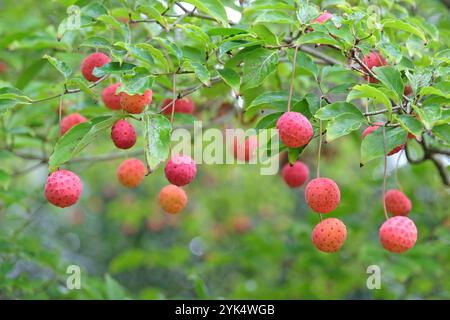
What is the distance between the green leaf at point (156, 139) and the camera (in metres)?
1.57

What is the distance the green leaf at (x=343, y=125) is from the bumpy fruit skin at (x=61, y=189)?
0.68m

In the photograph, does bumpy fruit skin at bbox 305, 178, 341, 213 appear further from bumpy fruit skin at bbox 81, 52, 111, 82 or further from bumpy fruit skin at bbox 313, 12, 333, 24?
bumpy fruit skin at bbox 81, 52, 111, 82

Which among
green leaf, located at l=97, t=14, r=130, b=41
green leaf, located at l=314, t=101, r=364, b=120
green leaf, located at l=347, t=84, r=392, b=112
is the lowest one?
green leaf, located at l=314, t=101, r=364, b=120

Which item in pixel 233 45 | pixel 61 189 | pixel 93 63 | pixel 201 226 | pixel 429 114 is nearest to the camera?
pixel 429 114

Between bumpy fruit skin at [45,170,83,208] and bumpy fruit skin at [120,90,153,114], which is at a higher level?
bumpy fruit skin at [120,90,153,114]

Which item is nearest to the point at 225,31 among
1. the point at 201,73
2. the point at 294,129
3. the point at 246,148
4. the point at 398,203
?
the point at 201,73

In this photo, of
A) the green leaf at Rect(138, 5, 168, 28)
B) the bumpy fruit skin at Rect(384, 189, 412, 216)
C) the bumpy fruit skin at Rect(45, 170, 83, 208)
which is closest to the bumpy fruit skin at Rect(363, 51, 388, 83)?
the bumpy fruit skin at Rect(384, 189, 412, 216)

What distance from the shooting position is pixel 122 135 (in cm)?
172

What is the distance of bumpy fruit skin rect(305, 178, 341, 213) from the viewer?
1.68 m

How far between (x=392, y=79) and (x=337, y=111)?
0.17 m

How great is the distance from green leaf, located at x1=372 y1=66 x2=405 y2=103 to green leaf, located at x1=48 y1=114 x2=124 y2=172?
0.70 m

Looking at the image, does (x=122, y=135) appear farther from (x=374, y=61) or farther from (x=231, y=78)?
(x=374, y=61)
